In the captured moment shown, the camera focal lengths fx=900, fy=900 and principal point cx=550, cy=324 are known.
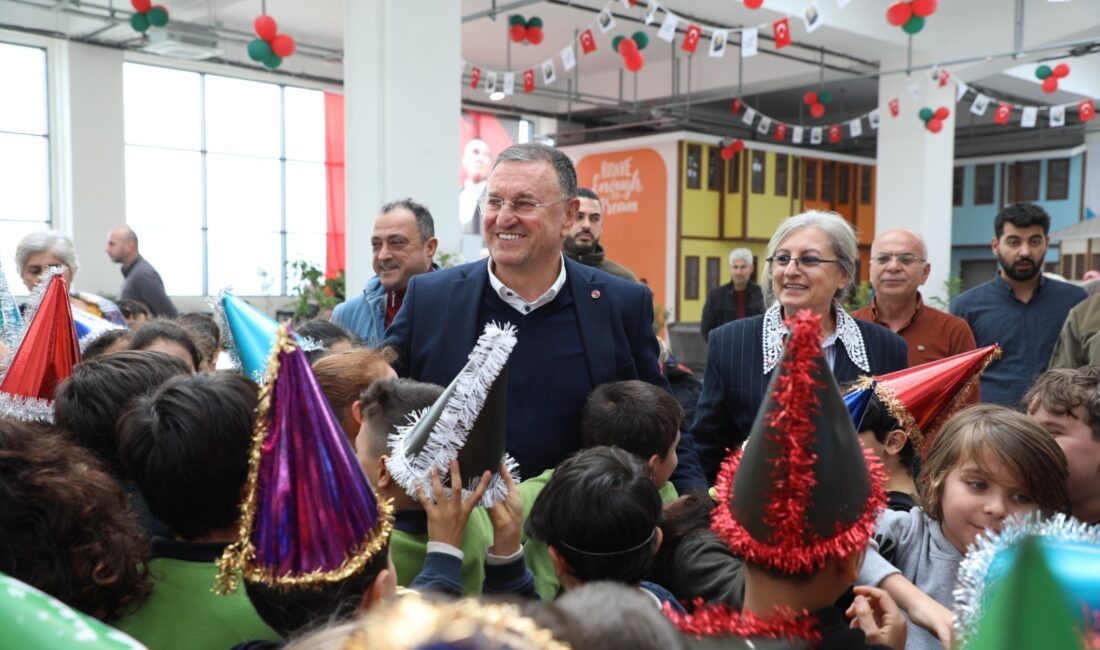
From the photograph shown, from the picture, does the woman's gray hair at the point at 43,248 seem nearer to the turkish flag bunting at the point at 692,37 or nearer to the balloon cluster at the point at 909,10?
the turkish flag bunting at the point at 692,37

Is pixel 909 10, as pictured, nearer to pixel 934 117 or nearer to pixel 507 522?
pixel 934 117

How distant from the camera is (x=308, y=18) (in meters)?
9.96

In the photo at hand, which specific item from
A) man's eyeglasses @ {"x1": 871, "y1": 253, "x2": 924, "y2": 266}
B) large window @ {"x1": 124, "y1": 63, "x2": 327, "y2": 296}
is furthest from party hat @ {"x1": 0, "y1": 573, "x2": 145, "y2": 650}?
large window @ {"x1": 124, "y1": 63, "x2": 327, "y2": 296}

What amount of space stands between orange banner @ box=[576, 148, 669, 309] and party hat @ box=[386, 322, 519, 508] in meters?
11.6

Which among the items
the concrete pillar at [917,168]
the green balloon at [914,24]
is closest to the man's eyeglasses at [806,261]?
the green balloon at [914,24]

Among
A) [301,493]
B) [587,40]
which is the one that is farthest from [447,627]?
[587,40]

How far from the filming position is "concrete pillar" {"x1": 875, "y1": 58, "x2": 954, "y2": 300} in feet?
31.7

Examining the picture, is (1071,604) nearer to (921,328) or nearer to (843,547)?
Answer: (843,547)

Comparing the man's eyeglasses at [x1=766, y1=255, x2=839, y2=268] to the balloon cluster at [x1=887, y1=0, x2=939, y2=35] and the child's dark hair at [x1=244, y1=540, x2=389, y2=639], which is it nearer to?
the child's dark hair at [x1=244, y1=540, x2=389, y2=639]

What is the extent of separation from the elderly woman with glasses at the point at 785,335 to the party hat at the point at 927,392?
0.81 ft

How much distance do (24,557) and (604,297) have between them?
4.25ft

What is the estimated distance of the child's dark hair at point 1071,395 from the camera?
5.71 feet

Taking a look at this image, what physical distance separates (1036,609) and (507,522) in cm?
89

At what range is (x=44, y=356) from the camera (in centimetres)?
179
